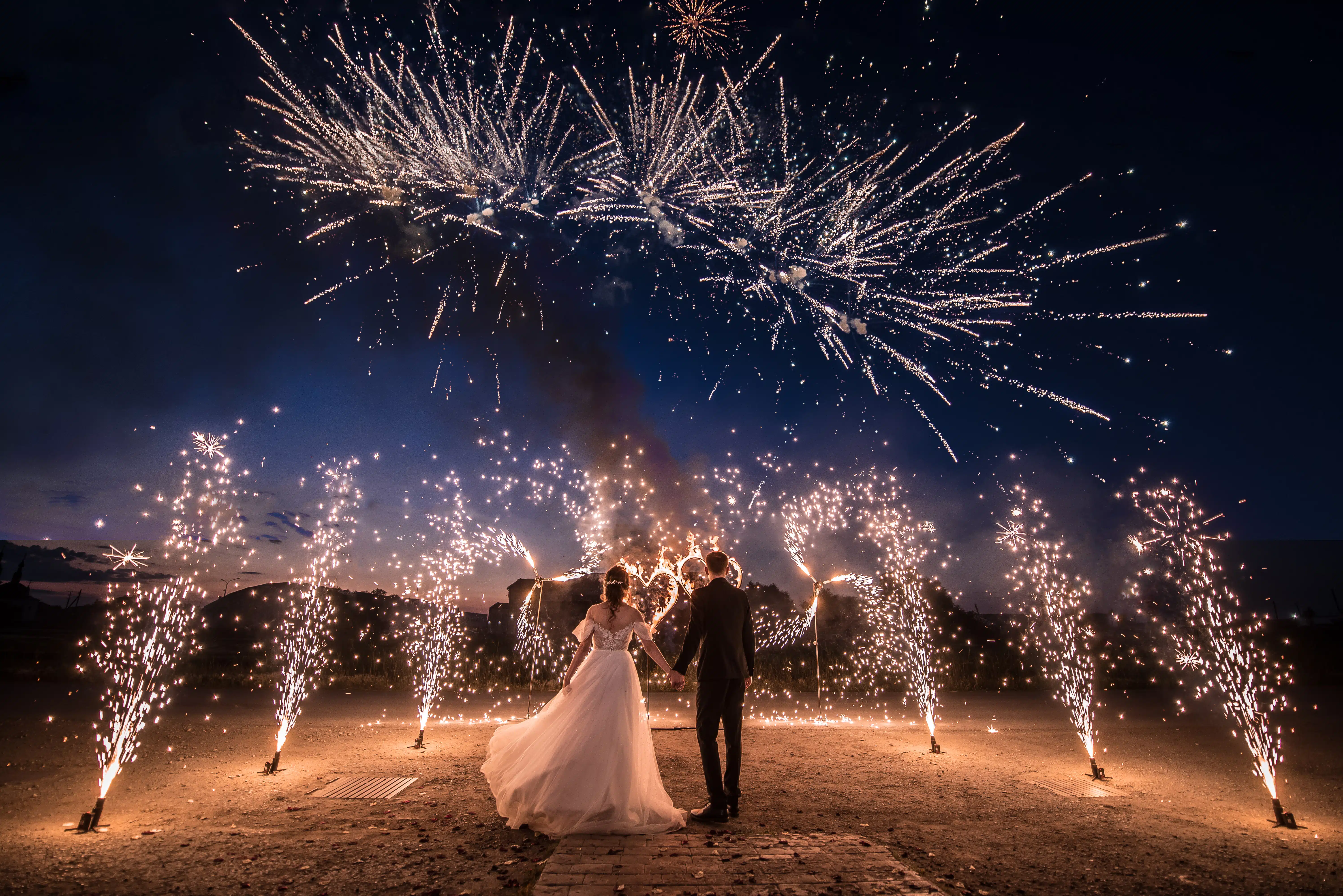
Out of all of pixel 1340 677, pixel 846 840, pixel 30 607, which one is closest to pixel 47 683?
pixel 846 840

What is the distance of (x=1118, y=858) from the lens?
4.12 metres

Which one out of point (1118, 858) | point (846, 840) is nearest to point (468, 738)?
point (846, 840)

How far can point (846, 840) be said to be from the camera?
3.96 m

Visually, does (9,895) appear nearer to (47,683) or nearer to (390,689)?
(390,689)

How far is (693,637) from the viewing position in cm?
511

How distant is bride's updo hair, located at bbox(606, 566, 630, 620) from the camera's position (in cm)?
→ 542

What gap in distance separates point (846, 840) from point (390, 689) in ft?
51.2

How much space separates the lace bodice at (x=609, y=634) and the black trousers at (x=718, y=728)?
771 mm

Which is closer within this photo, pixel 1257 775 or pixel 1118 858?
pixel 1118 858

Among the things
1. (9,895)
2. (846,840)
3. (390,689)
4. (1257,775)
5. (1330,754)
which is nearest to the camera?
(9,895)

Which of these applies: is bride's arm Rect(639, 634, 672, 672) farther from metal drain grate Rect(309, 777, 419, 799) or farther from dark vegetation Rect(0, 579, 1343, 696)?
dark vegetation Rect(0, 579, 1343, 696)

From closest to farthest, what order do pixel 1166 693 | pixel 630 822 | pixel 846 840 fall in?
pixel 846 840
pixel 630 822
pixel 1166 693

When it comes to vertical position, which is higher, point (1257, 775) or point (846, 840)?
point (846, 840)

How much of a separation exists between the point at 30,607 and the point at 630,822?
74084mm
